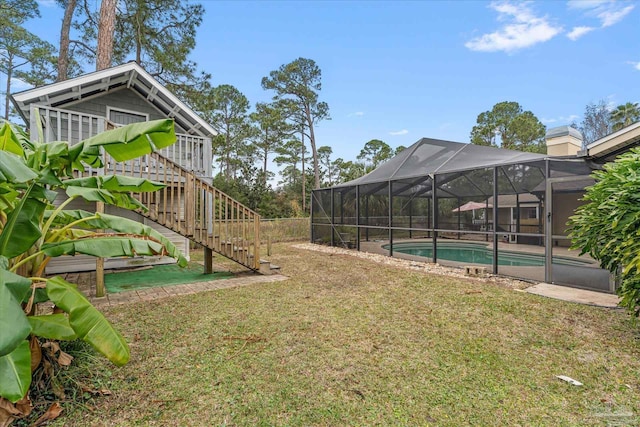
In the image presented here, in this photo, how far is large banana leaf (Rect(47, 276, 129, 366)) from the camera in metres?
2.00

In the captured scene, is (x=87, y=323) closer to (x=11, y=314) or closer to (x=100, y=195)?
(x=11, y=314)

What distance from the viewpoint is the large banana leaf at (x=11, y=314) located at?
142 centimetres

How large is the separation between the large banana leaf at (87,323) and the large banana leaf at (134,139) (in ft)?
3.59

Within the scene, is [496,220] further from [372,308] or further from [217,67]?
[217,67]

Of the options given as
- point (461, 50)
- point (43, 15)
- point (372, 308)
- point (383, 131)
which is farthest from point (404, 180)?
point (383, 131)

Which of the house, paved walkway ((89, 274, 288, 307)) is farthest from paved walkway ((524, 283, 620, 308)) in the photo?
paved walkway ((89, 274, 288, 307))

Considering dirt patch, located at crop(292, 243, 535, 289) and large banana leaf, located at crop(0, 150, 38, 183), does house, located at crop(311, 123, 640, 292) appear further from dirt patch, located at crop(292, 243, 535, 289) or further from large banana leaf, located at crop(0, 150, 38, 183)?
large banana leaf, located at crop(0, 150, 38, 183)

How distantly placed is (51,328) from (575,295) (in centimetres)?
729

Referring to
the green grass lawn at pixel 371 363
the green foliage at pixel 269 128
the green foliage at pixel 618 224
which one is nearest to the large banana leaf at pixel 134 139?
the green grass lawn at pixel 371 363

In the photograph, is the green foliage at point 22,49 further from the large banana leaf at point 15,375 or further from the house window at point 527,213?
the house window at point 527,213

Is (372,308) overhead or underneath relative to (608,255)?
underneath

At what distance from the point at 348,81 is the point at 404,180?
11966 millimetres

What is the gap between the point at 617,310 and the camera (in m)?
4.58

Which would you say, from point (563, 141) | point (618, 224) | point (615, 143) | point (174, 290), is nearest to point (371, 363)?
point (618, 224)
